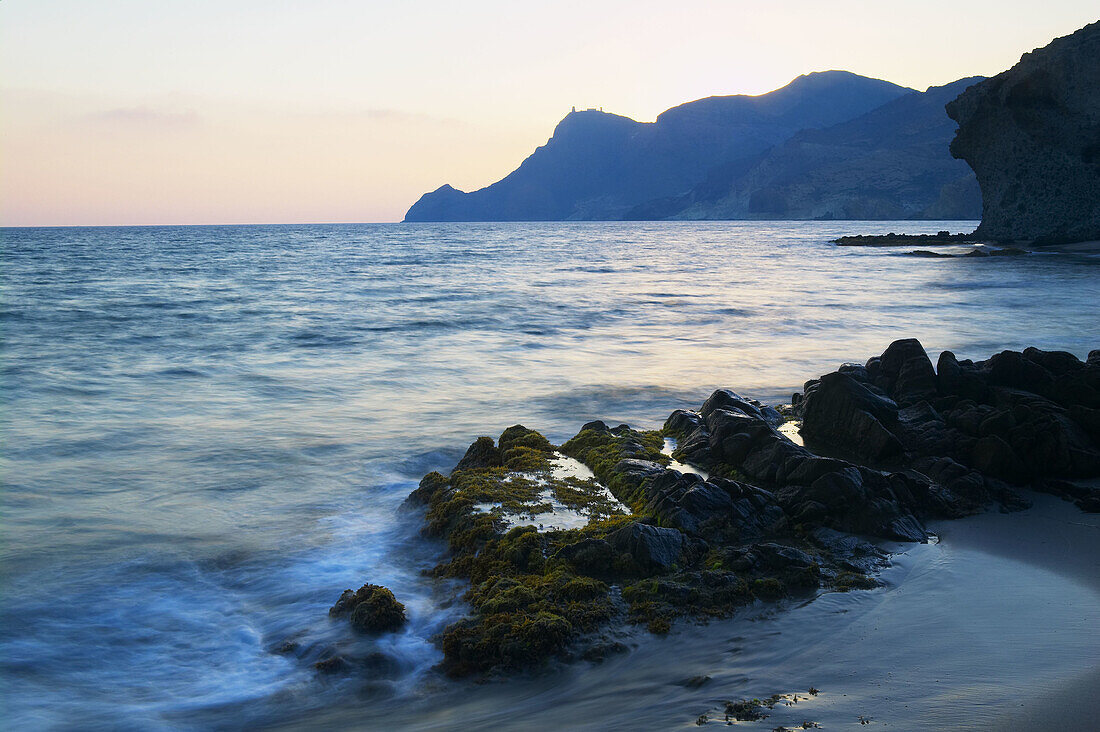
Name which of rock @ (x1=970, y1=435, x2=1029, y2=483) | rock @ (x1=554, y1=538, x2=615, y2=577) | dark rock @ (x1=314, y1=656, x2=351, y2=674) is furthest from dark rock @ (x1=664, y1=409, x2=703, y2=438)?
dark rock @ (x1=314, y1=656, x2=351, y2=674)

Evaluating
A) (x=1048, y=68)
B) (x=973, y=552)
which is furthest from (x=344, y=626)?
(x=1048, y=68)

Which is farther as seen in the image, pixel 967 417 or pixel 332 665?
pixel 967 417

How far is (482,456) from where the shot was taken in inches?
330

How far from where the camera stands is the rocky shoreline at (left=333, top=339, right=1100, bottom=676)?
5.05 metres

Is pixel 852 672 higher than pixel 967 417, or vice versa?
pixel 967 417

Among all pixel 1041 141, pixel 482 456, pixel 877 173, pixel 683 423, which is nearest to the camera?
pixel 482 456

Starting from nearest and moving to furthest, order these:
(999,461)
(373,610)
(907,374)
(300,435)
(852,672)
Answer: (852,672) → (373,610) → (999,461) → (907,374) → (300,435)

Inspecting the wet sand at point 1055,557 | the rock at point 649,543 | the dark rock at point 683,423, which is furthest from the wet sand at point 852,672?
the dark rock at point 683,423

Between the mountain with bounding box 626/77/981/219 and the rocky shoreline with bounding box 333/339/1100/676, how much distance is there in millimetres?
141994

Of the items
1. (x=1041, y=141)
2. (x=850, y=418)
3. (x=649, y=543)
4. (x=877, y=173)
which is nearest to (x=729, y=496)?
(x=649, y=543)

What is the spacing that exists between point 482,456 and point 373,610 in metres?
3.38

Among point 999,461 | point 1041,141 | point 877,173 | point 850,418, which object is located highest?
point 877,173

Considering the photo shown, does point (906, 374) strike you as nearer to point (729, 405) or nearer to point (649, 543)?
point (729, 405)

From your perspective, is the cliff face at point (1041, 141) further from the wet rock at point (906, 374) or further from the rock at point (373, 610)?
the rock at point (373, 610)
